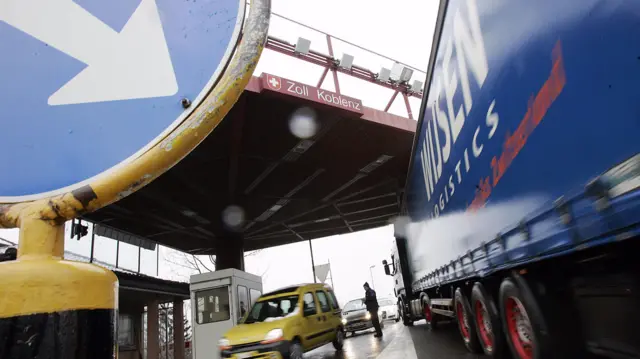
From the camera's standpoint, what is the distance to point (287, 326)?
9.02 metres

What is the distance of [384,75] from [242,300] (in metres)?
9.87

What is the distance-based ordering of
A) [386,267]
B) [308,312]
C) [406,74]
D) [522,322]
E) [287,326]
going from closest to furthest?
[522,322] → [287,326] → [308,312] → [406,74] → [386,267]

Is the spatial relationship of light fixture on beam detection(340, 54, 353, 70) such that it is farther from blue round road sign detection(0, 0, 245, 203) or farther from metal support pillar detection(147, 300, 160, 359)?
blue round road sign detection(0, 0, 245, 203)

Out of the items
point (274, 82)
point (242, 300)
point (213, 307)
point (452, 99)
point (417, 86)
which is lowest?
point (213, 307)

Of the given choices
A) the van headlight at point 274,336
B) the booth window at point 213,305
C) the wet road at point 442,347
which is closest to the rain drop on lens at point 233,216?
the booth window at point 213,305

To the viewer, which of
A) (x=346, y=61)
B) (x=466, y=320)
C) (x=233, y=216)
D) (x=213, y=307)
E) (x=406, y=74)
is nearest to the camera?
(x=466, y=320)

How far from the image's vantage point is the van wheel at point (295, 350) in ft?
28.6

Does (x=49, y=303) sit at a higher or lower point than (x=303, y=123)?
lower

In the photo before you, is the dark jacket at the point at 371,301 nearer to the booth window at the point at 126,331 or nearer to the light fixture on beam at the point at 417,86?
the light fixture on beam at the point at 417,86

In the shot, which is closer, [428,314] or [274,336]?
[274,336]

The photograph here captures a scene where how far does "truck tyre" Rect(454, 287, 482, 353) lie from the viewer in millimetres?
5754

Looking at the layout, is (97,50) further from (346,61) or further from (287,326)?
(346,61)

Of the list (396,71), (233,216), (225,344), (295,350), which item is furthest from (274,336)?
(233,216)

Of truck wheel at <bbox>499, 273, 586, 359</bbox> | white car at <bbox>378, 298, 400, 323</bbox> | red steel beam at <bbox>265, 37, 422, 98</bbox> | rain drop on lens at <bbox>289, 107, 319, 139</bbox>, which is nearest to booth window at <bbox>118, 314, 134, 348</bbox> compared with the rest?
rain drop on lens at <bbox>289, 107, 319, 139</bbox>
